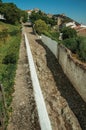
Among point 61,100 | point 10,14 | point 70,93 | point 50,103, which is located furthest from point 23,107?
point 10,14

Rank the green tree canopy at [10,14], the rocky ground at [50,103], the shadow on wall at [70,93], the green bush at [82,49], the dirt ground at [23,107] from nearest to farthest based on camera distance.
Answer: the dirt ground at [23,107] → the rocky ground at [50,103] → the shadow on wall at [70,93] → the green bush at [82,49] → the green tree canopy at [10,14]

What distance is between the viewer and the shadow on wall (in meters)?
11.1

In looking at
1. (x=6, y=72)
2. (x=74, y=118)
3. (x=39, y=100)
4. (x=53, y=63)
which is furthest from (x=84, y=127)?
(x=53, y=63)

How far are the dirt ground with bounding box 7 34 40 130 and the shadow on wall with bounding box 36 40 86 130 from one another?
8.15 feet

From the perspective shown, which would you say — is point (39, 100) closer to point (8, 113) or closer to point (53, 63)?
point (8, 113)

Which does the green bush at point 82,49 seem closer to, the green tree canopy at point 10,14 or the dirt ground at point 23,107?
the dirt ground at point 23,107

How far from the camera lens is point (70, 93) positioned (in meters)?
13.6

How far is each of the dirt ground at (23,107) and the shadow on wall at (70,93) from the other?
248 centimetres

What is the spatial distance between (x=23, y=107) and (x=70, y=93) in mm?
4706

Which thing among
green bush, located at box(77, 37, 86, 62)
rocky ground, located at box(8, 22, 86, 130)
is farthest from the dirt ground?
green bush, located at box(77, 37, 86, 62)

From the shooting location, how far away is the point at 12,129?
815 cm

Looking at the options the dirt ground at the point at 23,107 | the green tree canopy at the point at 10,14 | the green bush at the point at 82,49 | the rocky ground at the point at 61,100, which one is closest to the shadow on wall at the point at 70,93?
the rocky ground at the point at 61,100

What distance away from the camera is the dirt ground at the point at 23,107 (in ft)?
27.5

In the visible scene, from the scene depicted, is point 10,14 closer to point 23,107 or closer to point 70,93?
point 70,93
